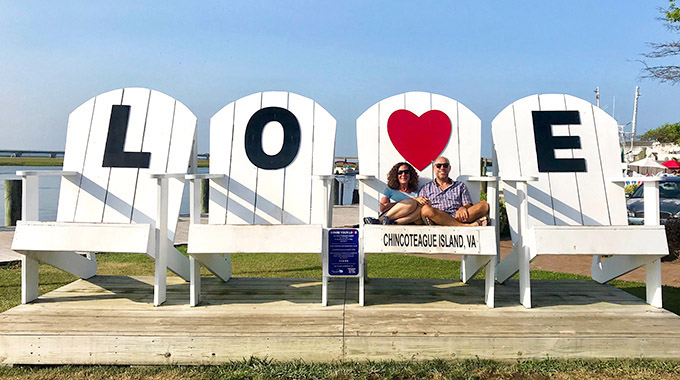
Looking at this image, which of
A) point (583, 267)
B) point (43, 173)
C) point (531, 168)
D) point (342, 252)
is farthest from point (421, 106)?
point (583, 267)

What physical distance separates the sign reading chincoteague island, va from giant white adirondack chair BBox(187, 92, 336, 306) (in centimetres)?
57

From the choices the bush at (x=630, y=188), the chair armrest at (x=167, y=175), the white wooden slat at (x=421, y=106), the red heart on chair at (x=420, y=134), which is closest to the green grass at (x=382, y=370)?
the chair armrest at (x=167, y=175)

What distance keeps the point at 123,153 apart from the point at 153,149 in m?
0.23

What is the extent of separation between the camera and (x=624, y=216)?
3818 millimetres

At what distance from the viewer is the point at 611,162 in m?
3.89

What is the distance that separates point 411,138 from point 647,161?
80.2ft

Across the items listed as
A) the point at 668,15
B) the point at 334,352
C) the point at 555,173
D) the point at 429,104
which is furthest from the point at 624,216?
the point at 668,15

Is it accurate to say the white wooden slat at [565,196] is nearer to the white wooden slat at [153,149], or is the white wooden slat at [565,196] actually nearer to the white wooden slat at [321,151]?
the white wooden slat at [321,151]

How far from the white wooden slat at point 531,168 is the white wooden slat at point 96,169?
2.78 metres

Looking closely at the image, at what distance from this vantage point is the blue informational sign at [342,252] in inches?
138

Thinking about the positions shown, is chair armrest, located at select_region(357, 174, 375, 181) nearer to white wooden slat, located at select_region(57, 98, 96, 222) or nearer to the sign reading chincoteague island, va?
the sign reading chincoteague island, va

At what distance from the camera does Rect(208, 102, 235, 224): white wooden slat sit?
12.3 feet

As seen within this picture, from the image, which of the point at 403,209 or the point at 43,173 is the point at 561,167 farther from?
the point at 43,173

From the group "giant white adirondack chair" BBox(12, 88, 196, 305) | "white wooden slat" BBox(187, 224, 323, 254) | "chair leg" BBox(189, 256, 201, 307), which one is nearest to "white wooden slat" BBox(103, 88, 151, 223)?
"giant white adirondack chair" BBox(12, 88, 196, 305)
